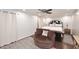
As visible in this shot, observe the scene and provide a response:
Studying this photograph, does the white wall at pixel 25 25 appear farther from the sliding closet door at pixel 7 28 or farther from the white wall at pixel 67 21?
the white wall at pixel 67 21

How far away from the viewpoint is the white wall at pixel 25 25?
181 cm

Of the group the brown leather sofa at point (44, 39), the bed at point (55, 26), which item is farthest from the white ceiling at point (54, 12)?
the brown leather sofa at point (44, 39)

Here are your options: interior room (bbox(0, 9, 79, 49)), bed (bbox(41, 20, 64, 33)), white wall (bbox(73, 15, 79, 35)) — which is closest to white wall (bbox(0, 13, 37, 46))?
interior room (bbox(0, 9, 79, 49))

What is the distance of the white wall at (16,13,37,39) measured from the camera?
1.81 meters

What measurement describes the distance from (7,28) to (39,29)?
518 millimetres

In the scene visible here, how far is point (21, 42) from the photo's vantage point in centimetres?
179

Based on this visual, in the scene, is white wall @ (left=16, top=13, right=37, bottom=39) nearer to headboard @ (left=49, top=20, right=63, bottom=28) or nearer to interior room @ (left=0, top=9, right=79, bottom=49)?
interior room @ (left=0, top=9, right=79, bottom=49)

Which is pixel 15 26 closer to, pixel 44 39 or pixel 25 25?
pixel 25 25

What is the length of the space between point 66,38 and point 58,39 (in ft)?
0.43

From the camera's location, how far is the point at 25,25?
6.08ft

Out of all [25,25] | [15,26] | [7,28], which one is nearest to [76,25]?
[25,25]

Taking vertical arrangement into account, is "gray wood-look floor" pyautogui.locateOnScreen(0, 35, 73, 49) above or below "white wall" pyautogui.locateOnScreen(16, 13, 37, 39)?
below

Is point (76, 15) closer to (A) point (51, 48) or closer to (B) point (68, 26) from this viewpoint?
(B) point (68, 26)
